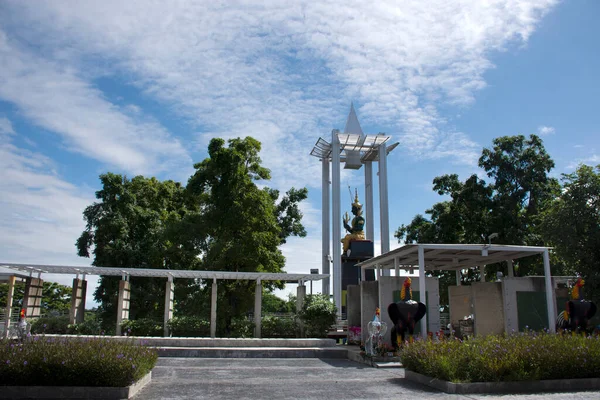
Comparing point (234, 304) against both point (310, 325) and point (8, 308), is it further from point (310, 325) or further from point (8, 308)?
point (8, 308)

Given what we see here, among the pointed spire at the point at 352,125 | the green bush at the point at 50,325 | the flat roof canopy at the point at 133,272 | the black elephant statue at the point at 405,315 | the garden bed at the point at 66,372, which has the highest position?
the pointed spire at the point at 352,125

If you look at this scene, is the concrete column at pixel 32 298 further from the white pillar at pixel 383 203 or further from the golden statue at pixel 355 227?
the white pillar at pixel 383 203

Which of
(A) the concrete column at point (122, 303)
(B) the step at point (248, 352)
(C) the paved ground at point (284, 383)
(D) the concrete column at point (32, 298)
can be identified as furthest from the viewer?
(D) the concrete column at point (32, 298)

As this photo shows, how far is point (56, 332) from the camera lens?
1834 centimetres

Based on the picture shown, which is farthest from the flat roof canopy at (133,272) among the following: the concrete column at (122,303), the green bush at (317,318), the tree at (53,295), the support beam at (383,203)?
the tree at (53,295)

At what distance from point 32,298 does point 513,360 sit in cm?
1729

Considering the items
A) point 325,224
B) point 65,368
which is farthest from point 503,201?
point 65,368

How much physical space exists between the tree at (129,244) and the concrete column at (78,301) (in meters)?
6.46

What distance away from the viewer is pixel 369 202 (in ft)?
117

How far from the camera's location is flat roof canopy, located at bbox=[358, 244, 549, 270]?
1511 centimetres

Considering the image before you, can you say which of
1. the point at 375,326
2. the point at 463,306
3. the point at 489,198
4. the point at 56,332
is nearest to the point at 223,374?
the point at 375,326

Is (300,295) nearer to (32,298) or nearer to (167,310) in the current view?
(167,310)

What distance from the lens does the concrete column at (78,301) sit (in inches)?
744

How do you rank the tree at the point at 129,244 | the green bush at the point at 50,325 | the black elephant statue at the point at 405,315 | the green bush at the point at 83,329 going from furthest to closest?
the tree at the point at 129,244 < the green bush at the point at 50,325 < the green bush at the point at 83,329 < the black elephant statue at the point at 405,315
